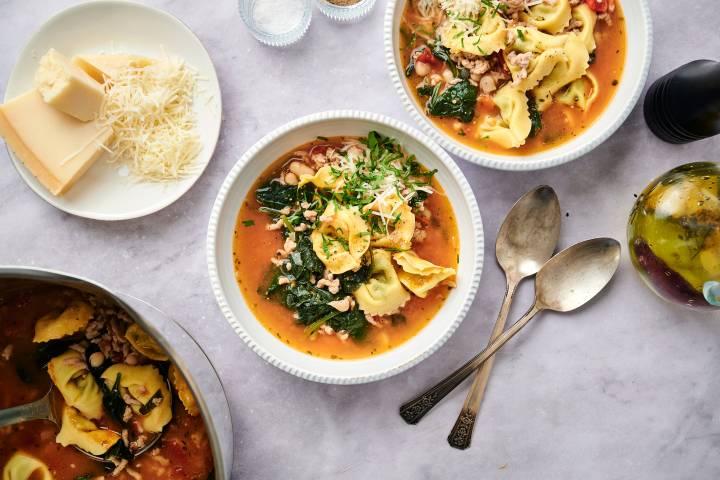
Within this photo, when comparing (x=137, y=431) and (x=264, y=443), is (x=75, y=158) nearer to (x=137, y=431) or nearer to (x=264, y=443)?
(x=137, y=431)

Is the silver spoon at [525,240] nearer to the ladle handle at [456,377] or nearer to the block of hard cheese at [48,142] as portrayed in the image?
the ladle handle at [456,377]

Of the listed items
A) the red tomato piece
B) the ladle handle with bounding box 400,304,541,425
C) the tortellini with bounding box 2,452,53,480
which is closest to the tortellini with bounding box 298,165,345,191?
the red tomato piece

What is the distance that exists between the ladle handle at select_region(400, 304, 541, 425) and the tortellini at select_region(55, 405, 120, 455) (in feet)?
5.38

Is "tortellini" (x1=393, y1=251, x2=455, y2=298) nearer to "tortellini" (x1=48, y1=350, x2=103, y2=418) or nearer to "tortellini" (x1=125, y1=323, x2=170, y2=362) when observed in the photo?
"tortellini" (x1=125, y1=323, x2=170, y2=362)

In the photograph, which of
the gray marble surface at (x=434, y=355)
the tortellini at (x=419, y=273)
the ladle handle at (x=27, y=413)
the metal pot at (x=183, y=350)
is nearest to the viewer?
the metal pot at (x=183, y=350)

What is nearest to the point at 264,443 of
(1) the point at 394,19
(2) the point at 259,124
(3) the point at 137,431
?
(3) the point at 137,431

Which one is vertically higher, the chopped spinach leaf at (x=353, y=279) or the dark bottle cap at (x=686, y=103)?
the dark bottle cap at (x=686, y=103)

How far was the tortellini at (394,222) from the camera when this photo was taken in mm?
3107

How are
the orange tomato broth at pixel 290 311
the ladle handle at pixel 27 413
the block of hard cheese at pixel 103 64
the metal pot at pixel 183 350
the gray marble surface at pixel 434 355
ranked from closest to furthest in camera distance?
the metal pot at pixel 183 350, the ladle handle at pixel 27 413, the orange tomato broth at pixel 290 311, the block of hard cheese at pixel 103 64, the gray marble surface at pixel 434 355

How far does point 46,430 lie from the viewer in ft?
10.5

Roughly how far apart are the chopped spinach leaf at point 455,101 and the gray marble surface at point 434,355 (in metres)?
0.29

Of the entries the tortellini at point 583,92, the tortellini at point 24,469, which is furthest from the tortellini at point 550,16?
the tortellini at point 24,469

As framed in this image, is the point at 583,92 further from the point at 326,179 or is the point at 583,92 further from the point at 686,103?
the point at 326,179

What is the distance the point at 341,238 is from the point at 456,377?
105 centimetres
